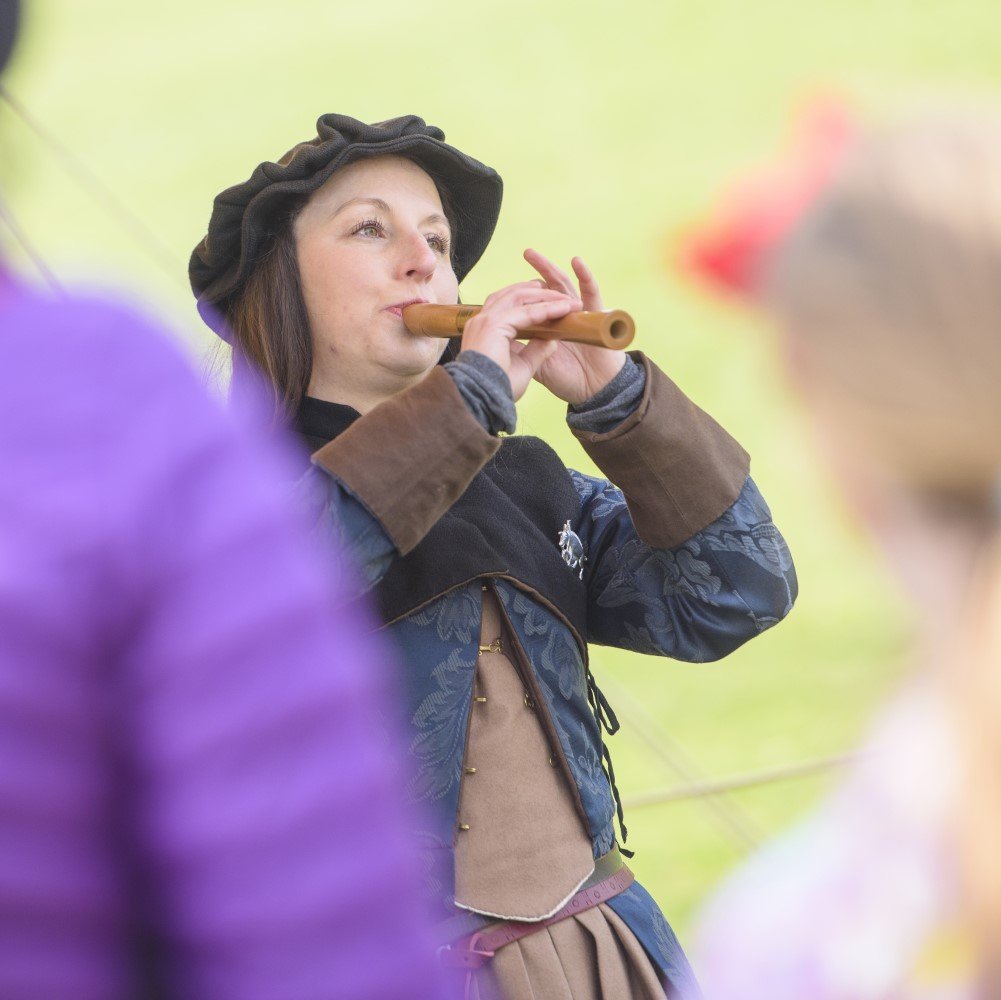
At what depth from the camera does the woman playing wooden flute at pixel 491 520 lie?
140 cm

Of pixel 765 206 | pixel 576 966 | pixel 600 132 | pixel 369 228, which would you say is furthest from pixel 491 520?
pixel 600 132

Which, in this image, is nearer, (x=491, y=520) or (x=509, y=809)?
(x=509, y=809)

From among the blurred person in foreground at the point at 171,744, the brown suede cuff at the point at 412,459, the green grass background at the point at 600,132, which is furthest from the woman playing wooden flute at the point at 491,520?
the green grass background at the point at 600,132

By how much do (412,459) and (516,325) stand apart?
0.69ft

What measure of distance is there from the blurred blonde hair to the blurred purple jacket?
25 centimetres

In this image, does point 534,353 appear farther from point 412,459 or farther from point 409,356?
point 412,459

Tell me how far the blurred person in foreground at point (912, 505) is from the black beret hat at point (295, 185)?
0.97 metres

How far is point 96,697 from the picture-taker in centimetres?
54

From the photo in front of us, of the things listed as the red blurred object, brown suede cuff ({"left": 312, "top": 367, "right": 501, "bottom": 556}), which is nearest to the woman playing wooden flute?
brown suede cuff ({"left": 312, "top": 367, "right": 501, "bottom": 556})

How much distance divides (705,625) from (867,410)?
990 mm

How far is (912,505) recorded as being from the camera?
26.4 inches

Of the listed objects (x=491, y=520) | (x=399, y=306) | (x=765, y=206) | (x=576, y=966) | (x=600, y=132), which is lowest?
(x=576, y=966)

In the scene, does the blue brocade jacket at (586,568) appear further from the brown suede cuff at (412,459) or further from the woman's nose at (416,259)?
the woman's nose at (416,259)

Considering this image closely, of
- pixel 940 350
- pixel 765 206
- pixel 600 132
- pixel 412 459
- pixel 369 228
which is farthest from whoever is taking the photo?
pixel 600 132
